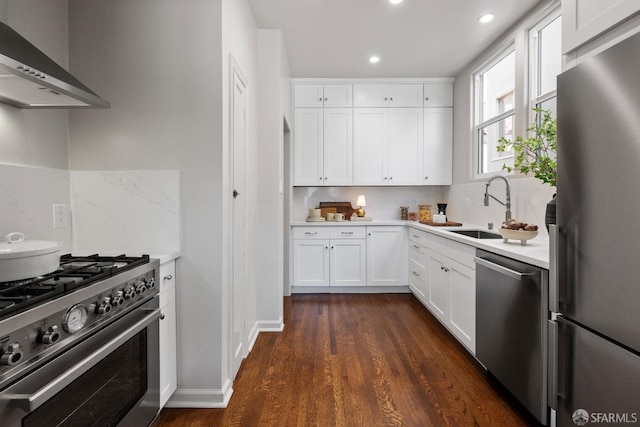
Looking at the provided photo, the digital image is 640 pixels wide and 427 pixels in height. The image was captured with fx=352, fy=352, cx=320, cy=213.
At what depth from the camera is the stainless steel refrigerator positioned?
1.06 metres

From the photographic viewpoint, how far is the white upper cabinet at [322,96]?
449cm

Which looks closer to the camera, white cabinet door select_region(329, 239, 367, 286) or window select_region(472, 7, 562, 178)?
window select_region(472, 7, 562, 178)

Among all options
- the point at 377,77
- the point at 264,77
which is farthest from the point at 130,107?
the point at 377,77

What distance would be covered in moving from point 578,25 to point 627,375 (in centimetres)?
126

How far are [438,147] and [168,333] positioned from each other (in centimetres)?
387

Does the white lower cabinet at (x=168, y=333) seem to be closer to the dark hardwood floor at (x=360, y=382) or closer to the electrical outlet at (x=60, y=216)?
the dark hardwood floor at (x=360, y=382)

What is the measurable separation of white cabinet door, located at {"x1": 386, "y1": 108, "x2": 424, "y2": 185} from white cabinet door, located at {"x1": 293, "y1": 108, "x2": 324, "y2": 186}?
895 millimetres

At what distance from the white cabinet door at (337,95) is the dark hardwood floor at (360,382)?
Result: 2.67 meters

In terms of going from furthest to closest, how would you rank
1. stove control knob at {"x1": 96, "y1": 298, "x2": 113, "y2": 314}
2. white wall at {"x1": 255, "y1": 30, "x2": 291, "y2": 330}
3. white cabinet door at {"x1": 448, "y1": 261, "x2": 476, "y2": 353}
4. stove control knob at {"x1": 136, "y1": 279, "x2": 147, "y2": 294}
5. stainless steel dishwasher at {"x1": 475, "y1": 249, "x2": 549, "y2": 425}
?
white wall at {"x1": 255, "y1": 30, "x2": 291, "y2": 330}, white cabinet door at {"x1": 448, "y1": 261, "x2": 476, "y2": 353}, stainless steel dishwasher at {"x1": 475, "y1": 249, "x2": 549, "y2": 425}, stove control knob at {"x1": 136, "y1": 279, "x2": 147, "y2": 294}, stove control knob at {"x1": 96, "y1": 298, "x2": 113, "y2": 314}

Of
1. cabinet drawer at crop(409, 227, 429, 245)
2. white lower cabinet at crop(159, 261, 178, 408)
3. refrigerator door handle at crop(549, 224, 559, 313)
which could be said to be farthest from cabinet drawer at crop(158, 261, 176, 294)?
cabinet drawer at crop(409, 227, 429, 245)

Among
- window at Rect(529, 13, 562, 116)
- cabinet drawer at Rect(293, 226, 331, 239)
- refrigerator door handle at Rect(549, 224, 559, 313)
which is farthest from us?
cabinet drawer at Rect(293, 226, 331, 239)

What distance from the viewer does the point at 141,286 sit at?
154 centimetres

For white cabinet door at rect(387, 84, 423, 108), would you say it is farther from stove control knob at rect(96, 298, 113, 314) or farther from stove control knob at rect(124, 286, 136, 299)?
stove control knob at rect(96, 298, 113, 314)

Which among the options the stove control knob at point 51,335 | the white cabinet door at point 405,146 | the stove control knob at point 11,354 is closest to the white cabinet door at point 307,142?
the white cabinet door at point 405,146
